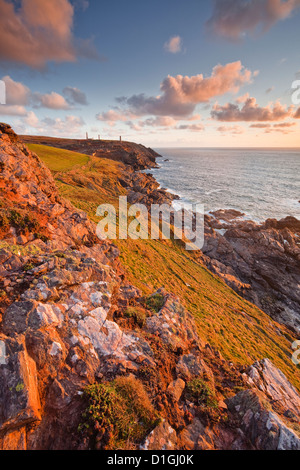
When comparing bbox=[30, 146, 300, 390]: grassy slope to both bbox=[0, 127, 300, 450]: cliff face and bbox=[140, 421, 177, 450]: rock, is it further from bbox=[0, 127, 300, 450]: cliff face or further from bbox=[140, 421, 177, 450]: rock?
bbox=[140, 421, 177, 450]: rock

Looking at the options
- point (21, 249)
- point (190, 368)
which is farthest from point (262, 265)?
point (21, 249)

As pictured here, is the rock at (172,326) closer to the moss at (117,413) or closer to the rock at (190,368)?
the rock at (190,368)

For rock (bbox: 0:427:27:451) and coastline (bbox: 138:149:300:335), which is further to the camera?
coastline (bbox: 138:149:300:335)

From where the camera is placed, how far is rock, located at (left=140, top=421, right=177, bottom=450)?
5686 millimetres

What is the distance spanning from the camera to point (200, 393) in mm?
7516

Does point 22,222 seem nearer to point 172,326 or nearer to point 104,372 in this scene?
point 104,372

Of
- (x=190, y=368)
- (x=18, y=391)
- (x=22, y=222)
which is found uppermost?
(x=22, y=222)

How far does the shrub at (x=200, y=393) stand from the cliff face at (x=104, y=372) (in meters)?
0.04

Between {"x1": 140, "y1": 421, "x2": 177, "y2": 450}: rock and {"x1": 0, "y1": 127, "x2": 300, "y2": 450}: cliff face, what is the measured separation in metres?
0.02

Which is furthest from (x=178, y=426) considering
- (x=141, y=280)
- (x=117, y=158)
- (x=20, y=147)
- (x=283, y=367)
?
(x=117, y=158)

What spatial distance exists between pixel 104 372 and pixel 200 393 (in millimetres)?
3955

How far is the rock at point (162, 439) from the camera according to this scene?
569 centimetres

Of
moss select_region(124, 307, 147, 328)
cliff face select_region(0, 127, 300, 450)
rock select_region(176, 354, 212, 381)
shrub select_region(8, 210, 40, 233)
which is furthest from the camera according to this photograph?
shrub select_region(8, 210, 40, 233)

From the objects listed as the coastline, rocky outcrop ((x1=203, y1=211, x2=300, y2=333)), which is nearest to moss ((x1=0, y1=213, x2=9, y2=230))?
the coastline
